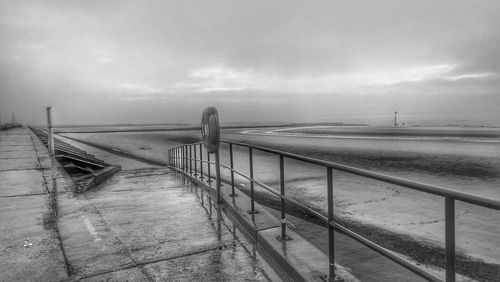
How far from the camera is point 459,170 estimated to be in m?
15.3

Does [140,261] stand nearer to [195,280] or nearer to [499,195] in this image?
[195,280]

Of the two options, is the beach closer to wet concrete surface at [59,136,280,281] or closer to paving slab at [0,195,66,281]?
wet concrete surface at [59,136,280,281]

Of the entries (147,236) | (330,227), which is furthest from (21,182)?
(330,227)

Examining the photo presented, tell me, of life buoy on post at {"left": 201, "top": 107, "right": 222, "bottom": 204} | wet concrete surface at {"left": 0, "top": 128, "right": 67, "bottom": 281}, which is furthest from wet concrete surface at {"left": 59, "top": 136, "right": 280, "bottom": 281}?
life buoy on post at {"left": 201, "top": 107, "right": 222, "bottom": 204}

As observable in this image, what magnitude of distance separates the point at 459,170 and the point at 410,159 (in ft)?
14.5

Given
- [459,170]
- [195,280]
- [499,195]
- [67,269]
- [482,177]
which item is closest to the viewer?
[195,280]

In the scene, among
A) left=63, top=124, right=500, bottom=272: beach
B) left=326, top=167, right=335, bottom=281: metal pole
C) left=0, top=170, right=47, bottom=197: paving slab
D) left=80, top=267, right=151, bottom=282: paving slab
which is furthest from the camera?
left=0, top=170, right=47, bottom=197: paving slab

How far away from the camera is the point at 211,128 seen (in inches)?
226

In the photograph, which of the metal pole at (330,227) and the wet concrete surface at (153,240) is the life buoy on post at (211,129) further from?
the metal pole at (330,227)

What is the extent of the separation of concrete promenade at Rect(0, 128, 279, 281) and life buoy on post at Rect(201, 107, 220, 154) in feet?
3.54

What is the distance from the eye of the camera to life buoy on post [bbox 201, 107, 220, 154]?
5.72 metres

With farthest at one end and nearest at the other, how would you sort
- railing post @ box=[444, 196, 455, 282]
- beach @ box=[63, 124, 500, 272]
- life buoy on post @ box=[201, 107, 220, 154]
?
beach @ box=[63, 124, 500, 272] → life buoy on post @ box=[201, 107, 220, 154] → railing post @ box=[444, 196, 455, 282]

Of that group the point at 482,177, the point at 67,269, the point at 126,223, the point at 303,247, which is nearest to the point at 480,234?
the point at 303,247

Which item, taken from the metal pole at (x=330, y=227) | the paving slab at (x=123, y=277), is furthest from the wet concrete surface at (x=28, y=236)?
the metal pole at (x=330, y=227)
